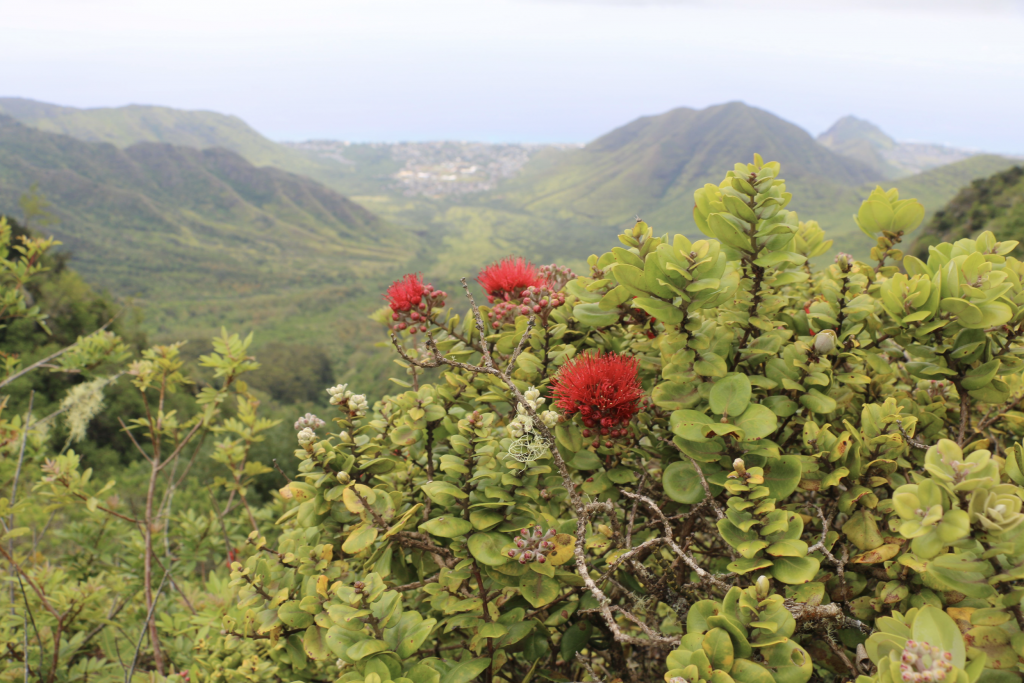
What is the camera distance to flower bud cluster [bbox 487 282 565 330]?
5.03 ft

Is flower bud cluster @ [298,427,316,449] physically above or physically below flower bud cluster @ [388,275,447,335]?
below

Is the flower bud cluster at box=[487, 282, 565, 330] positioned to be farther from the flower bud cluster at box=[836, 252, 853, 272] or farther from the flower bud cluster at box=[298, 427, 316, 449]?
the flower bud cluster at box=[836, 252, 853, 272]

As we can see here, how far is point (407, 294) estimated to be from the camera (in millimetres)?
1828

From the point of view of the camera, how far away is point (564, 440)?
4.76ft

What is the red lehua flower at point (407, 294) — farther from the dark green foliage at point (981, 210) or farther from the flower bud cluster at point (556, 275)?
the dark green foliage at point (981, 210)

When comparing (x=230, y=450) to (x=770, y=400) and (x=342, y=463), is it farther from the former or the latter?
(x=770, y=400)

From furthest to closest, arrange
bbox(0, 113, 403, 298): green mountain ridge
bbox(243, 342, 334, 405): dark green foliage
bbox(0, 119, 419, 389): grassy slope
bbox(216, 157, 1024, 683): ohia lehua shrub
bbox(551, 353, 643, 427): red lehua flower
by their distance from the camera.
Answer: bbox(0, 113, 403, 298): green mountain ridge, bbox(0, 119, 419, 389): grassy slope, bbox(243, 342, 334, 405): dark green foliage, bbox(551, 353, 643, 427): red lehua flower, bbox(216, 157, 1024, 683): ohia lehua shrub

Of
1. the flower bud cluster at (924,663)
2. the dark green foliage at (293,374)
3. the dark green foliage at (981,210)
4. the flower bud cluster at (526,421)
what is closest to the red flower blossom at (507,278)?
the flower bud cluster at (526,421)

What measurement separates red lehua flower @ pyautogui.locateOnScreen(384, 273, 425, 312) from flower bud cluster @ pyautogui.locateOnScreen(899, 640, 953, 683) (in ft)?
5.02

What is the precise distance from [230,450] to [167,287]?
149m

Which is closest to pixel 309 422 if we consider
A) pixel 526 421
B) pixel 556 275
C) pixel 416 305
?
pixel 416 305

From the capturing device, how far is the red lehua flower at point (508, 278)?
204 centimetres

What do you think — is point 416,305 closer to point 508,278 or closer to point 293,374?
point 508,278

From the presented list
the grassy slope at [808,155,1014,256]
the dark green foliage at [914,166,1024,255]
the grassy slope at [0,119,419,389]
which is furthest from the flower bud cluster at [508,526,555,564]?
the grassy slope at [808,155,1014,256]
